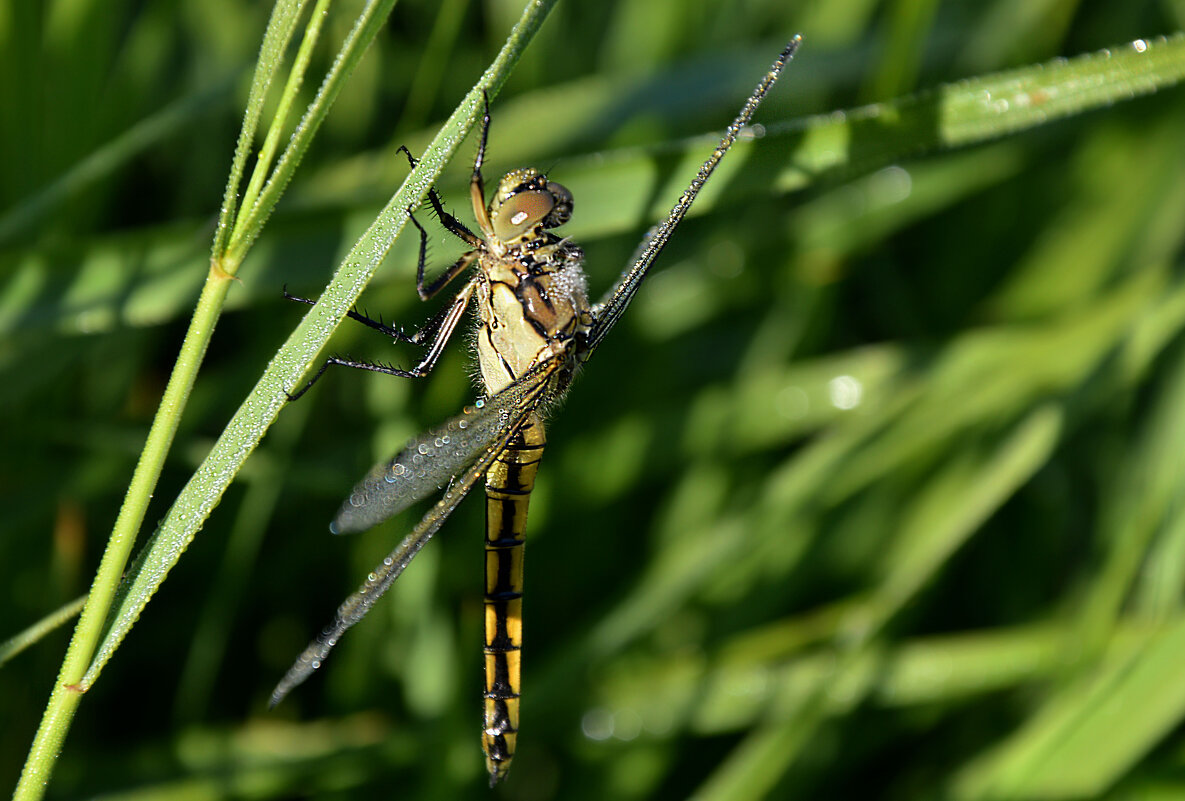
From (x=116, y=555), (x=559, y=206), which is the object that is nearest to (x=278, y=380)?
→ (x=116, y=555)

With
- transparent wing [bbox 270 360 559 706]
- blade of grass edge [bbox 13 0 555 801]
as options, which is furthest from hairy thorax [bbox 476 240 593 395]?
blade of grass edge [bbox 13 0 555 801]

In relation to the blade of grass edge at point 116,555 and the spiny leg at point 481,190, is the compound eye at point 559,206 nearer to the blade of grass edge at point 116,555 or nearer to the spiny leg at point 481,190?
the spiny leg at point 481,190

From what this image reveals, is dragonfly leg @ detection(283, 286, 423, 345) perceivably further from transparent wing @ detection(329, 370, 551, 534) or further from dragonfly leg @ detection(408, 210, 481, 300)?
transparent wing @ detection(329, 370, 551, 534)

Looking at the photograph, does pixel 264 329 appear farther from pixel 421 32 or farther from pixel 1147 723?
pixel 1147 723

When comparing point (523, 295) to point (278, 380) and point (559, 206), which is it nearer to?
point (559, 206)

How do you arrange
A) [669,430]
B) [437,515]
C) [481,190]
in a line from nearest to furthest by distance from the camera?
[437,515] < [481,190] < [669,430]
